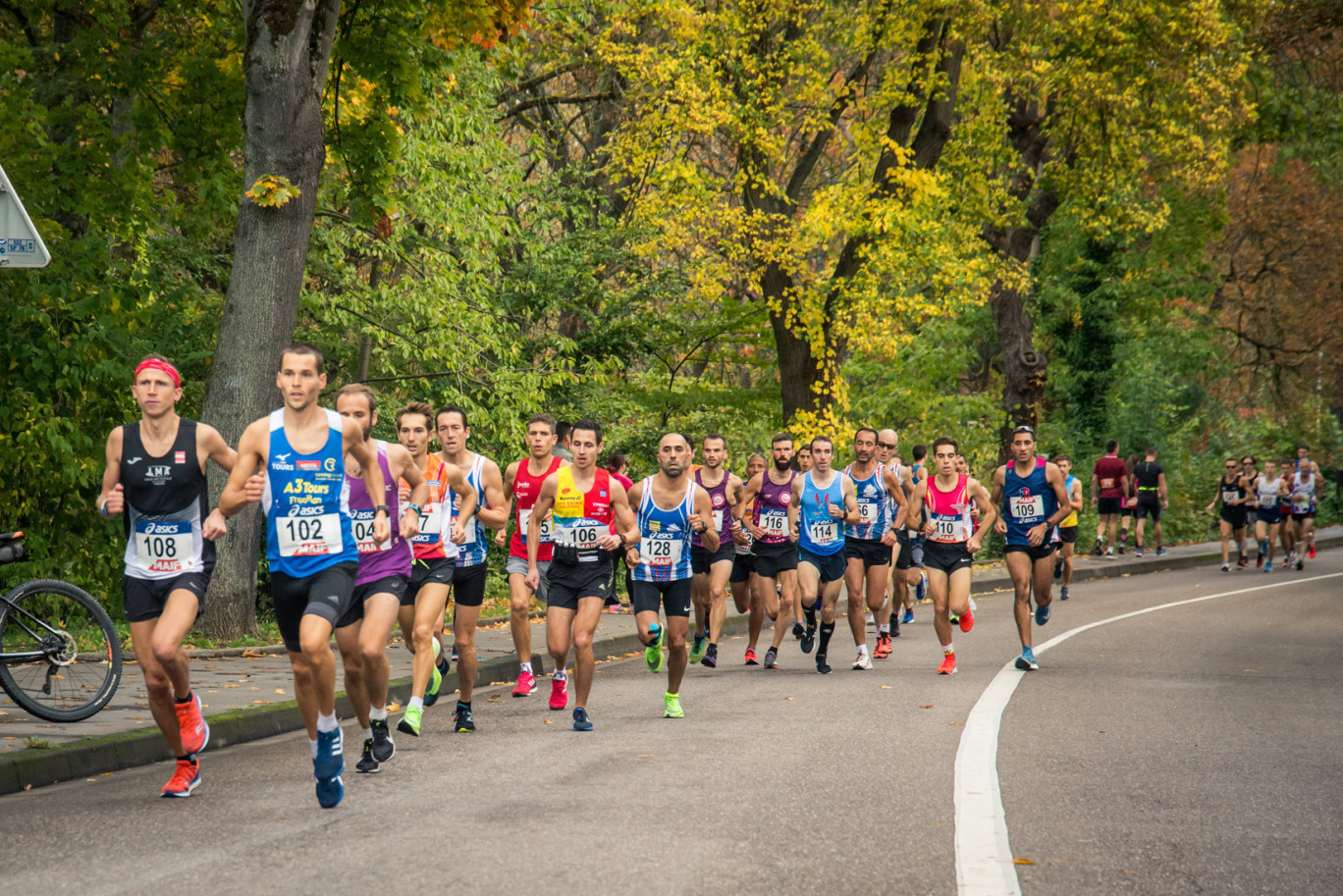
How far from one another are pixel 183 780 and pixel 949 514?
7754 millimetres

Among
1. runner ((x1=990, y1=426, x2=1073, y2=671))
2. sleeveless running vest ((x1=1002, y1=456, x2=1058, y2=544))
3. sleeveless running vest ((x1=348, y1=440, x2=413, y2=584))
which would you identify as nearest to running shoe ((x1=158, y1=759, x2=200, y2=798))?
sleeveless running vest ((x1=348, y1=440, x2=413, y2=584))

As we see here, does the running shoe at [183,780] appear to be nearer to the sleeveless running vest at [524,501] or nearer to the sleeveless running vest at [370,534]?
the sleeveless running vest at [370,534]

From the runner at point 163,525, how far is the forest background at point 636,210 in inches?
226

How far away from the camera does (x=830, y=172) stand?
31078 mm

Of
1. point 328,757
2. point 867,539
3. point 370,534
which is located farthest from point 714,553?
point 328,757

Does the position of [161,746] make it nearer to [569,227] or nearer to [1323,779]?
[1323,779]

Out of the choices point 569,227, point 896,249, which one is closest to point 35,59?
point 569,227

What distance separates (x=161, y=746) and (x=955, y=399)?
83.0ft

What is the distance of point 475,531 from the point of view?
10398 millimetres

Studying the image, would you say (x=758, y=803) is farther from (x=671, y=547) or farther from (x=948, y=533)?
(x=948, y=533)

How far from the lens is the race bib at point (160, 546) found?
23.3ft

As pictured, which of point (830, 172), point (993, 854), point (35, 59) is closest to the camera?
point (993, 854)

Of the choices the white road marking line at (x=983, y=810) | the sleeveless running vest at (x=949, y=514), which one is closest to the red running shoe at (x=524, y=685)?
the white road marking line at (x=983, y=810)

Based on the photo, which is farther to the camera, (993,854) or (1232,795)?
(1232,795)
